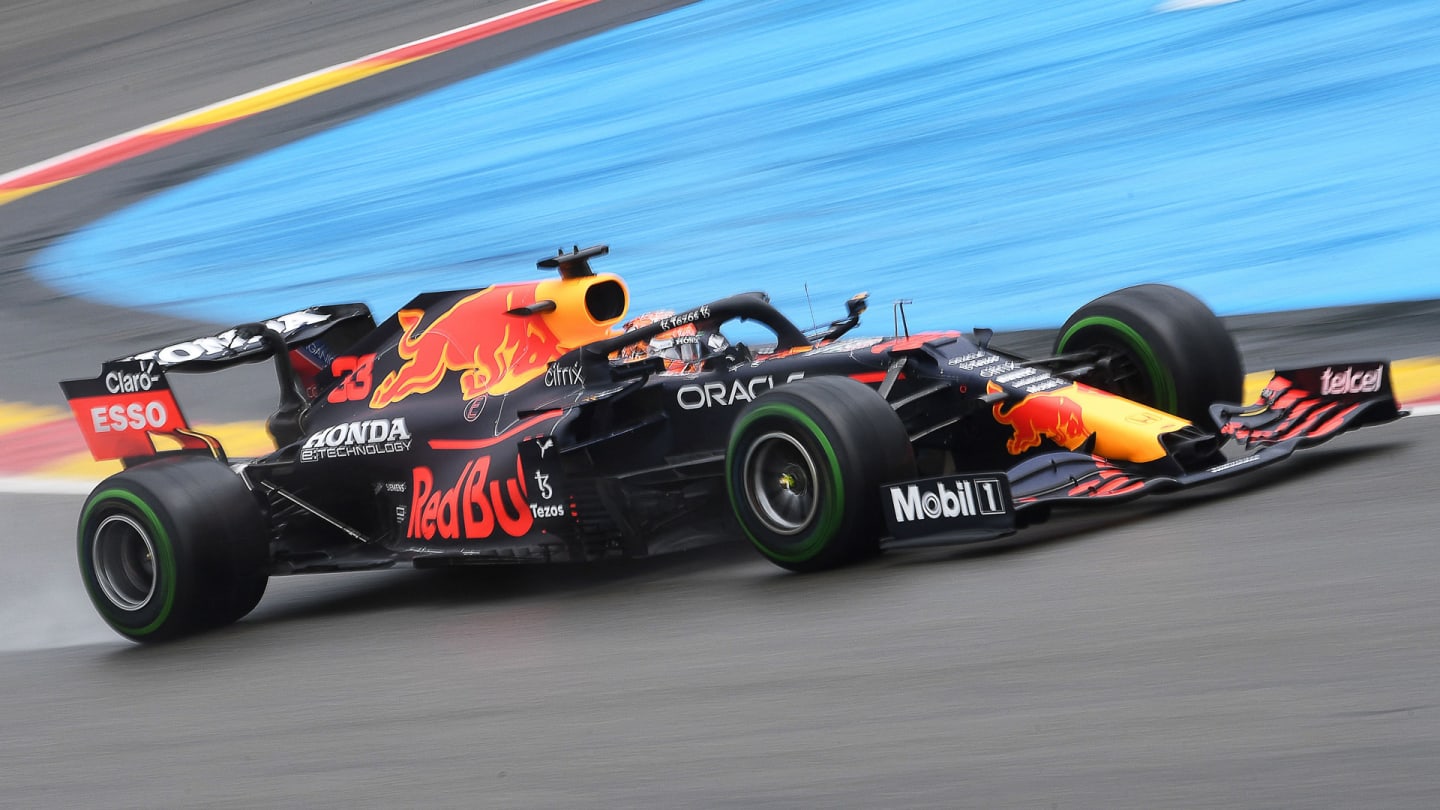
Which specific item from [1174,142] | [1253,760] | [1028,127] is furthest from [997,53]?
[1253,760]

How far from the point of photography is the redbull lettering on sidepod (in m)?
7.25

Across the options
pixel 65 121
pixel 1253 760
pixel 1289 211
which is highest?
pixel 65 121

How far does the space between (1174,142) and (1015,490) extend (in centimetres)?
821

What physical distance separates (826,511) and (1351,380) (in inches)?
84.4

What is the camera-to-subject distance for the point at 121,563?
7.29 meters

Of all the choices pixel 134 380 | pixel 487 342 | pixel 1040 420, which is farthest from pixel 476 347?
pixel 1040 420

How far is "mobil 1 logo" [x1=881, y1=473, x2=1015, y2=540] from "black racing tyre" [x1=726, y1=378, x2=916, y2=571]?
0.38ft

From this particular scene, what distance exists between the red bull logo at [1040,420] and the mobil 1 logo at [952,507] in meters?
0.68

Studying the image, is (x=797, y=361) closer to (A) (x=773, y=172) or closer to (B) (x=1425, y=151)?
(B) (x=1425, y=151)

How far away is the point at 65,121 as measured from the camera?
22391 millimetres

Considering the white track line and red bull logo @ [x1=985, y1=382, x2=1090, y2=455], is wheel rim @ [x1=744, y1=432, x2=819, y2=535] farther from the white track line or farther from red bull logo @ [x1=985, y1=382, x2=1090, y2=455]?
the white track line

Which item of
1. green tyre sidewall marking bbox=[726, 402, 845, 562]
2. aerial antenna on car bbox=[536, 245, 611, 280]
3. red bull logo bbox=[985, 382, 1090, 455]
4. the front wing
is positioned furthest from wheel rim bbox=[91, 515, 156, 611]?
red bull logo bbox=[985, 382, 1090, 455]

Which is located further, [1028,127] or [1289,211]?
[1028,127]

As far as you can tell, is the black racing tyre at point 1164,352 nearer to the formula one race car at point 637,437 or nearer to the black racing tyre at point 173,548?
the formula one race car at point 637,437
